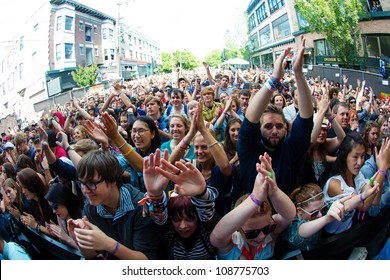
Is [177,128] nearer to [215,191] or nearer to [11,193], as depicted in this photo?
[215,191]

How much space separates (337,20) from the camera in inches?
255

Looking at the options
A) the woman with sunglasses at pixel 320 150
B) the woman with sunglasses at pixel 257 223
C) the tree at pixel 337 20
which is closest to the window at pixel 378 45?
the tree at pixel 337 20

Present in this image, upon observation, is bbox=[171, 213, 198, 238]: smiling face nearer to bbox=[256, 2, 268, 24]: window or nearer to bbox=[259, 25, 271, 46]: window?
bbox=[256, 2, 268, 24]: window

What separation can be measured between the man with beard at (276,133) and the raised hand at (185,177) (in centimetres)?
44

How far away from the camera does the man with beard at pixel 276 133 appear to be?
1.26m

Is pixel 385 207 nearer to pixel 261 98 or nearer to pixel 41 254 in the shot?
pixel 261 98

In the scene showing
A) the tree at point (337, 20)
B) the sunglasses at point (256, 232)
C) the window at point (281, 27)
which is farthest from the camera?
the tree at point (337, 20)

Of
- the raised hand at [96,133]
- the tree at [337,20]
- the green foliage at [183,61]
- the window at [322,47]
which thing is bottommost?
the raised hand at [96,133]

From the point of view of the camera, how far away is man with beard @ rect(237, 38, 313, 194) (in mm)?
1259

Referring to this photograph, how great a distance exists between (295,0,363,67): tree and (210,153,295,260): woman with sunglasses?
6.00 meters

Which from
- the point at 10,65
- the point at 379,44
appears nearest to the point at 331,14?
the point at 379,44

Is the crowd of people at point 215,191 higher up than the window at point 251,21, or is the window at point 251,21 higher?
the window at point 251,21

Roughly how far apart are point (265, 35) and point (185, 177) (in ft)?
13.9

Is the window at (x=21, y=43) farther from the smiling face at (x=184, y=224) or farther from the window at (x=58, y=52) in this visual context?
the smiling face at (x=184, y=224)
